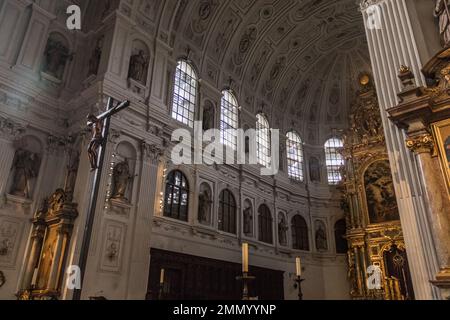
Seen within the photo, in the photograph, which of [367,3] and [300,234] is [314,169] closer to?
[300,234]

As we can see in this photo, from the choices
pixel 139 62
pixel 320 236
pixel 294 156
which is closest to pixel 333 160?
pixel 294 156

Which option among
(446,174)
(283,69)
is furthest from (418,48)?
(283,69)

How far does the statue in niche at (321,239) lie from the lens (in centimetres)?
2198

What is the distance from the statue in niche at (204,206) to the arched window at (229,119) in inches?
138

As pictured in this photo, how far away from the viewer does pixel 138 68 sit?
1452cm

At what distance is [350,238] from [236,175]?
6.57m

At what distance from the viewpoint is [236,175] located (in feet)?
60.5

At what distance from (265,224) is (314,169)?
6.91 meters

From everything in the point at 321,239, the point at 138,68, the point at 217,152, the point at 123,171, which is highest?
the point at 138,68

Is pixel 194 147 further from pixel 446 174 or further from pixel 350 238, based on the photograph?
A: pixel 446 174

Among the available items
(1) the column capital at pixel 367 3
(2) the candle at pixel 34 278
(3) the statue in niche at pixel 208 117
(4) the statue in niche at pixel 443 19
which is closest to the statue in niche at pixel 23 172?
(2) the candle at pixel 34 278

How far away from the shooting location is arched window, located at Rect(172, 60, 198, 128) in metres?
16.2

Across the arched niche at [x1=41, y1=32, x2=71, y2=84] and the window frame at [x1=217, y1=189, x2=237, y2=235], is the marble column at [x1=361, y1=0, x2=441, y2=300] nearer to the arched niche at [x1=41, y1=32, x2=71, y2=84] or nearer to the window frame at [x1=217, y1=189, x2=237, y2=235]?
the window frame at [x1=217, y1=189, x2=237, y2=235]

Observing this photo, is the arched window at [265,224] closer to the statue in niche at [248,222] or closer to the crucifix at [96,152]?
the statue in niche at [248,222]
